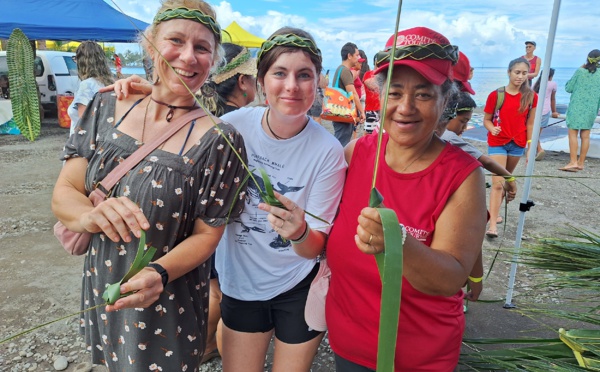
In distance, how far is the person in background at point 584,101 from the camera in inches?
306

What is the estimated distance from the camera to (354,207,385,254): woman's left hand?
88 cm

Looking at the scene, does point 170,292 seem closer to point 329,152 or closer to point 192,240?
point 192,240

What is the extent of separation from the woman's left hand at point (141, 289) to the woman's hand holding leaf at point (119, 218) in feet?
0.38

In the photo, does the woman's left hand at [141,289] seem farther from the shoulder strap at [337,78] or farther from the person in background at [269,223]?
the shoulder strap at [337,78]

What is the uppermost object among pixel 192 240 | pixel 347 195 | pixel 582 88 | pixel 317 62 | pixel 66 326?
pixel 582 88

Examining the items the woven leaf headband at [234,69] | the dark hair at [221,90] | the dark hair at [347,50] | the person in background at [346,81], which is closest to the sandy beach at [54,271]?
the dark hair at [221,90]

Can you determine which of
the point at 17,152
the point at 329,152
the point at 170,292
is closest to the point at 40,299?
the point at 170,292

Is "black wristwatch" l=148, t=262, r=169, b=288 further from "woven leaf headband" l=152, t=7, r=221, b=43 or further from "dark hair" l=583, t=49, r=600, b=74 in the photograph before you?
"dark hair" l=583, t=49, r=600, b=74

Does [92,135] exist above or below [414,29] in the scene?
below

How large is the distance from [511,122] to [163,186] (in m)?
4.40

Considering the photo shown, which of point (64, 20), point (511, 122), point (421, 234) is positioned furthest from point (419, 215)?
point (64, 20)

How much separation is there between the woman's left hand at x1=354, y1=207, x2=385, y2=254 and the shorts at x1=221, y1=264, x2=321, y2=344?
1.01 meters

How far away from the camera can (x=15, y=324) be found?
3.23m

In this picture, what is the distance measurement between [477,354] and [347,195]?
2.23ft
